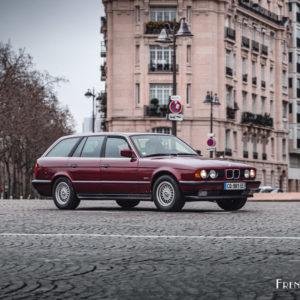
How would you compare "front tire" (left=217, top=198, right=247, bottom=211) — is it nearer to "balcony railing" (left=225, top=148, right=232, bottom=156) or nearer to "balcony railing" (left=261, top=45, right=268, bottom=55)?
"balcony railing" (left=225, top=148, right=232, bottom=156)

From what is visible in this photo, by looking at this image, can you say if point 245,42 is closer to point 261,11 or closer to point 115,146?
point 261,11

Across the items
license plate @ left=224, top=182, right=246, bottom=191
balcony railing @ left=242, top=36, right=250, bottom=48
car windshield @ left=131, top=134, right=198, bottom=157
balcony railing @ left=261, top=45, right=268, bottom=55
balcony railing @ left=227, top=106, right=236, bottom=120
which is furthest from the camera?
balcony railing @ left=261, top=45, right=268, bottom=55

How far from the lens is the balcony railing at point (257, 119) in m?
67.1

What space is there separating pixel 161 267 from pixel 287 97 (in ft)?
230

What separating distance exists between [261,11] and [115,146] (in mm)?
57663

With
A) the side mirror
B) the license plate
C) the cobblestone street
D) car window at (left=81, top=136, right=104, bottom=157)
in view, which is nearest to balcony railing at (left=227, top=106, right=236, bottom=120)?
car window at (left=81, top=136, right=104, bottom=157)

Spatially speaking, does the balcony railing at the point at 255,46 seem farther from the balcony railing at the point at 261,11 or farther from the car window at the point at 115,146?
the car window at the point at 115,146

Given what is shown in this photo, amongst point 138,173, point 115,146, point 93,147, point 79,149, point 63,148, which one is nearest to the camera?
point 138,173

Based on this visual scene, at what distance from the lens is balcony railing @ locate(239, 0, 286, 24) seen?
68.0 metres

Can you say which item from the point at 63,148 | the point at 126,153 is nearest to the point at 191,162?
the point at 126,153

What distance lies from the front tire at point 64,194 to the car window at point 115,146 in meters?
1.07

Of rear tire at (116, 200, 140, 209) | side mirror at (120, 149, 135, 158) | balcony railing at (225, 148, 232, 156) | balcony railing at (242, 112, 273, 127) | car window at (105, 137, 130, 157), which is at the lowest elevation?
rear tire at (116, 200, 140, 209)

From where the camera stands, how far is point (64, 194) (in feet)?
53.0

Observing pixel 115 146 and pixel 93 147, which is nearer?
pixel 115 146
